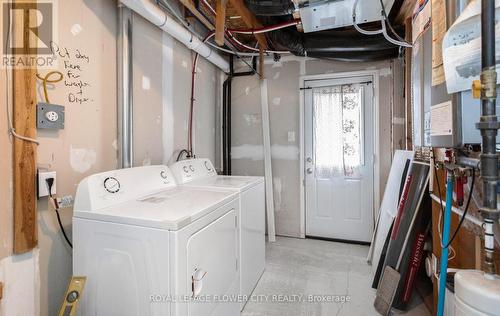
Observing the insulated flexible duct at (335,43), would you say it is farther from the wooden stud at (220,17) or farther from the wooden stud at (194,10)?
the wooden stud at (220,17)

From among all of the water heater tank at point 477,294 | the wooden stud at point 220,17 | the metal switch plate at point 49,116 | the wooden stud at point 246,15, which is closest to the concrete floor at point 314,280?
the water heater tank at point 477,294

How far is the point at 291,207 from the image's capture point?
10.5 feet

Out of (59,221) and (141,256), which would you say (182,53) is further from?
(141,256)

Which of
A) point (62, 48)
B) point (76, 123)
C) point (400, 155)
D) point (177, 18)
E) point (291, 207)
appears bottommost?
point (291, 207)

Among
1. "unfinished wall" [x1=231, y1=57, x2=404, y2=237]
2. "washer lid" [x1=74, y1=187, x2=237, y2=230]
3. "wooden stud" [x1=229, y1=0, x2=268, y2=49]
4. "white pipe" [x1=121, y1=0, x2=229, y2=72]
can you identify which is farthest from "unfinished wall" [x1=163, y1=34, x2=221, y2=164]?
"washer lid" [x1=74, y1=187, x2=237, y2=230]

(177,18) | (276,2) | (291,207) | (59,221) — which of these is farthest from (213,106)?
(59,221)

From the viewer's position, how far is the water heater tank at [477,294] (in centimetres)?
67

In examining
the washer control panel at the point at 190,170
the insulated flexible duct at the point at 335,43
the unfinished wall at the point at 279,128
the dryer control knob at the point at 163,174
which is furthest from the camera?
the unfinished wall at the point at 279,128

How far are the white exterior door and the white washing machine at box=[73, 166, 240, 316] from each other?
192cm

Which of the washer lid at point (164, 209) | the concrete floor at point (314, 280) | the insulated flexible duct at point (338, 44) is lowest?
the concrete floor at point (314, 280)

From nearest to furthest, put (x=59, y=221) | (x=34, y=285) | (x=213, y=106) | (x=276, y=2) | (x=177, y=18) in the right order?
(x=34, y=285) → (x=59, y=221) → (x=276, y=2) → (x=177, y=18) → (x=213, y=106)

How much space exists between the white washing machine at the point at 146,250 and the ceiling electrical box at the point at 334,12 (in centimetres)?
165

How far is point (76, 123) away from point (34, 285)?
86 cm

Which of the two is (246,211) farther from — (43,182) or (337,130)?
(337,130)
